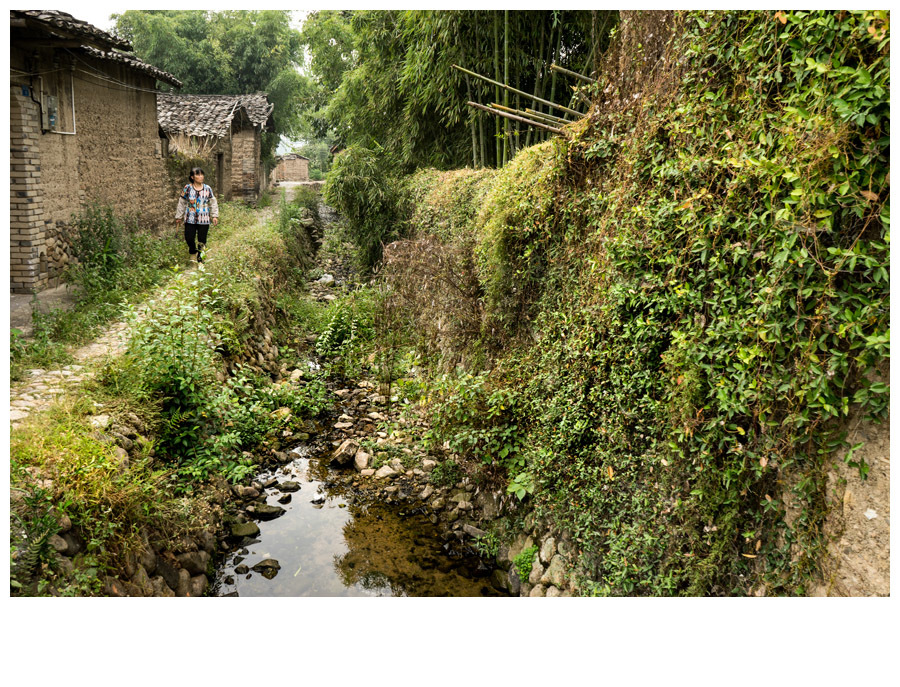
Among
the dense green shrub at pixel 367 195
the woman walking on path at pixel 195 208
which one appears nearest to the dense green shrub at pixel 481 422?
the woman walking on path at pixel 195 208

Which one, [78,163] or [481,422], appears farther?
[78,163]

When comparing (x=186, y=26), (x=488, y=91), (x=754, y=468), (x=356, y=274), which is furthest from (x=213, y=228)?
(x=186, y=26)

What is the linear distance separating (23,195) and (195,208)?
2.65m

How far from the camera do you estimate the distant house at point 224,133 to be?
17016 mm

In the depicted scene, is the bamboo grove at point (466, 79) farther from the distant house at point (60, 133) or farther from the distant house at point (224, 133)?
the distant house at point (224, 133)

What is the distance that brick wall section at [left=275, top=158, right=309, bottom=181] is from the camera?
1501 inches

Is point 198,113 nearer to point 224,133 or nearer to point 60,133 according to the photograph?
point 224,133

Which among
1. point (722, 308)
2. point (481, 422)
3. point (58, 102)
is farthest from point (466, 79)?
point (722, 308)

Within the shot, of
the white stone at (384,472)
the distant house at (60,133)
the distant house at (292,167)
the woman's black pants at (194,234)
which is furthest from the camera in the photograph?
the distant house at (292,167)

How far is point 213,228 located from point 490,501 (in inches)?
395

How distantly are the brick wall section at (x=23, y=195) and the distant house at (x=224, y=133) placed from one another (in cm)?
917

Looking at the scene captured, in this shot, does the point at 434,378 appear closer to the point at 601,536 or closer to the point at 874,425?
the point at 601,536

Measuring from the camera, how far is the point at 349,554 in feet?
14.6

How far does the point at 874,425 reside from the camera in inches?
80.8
